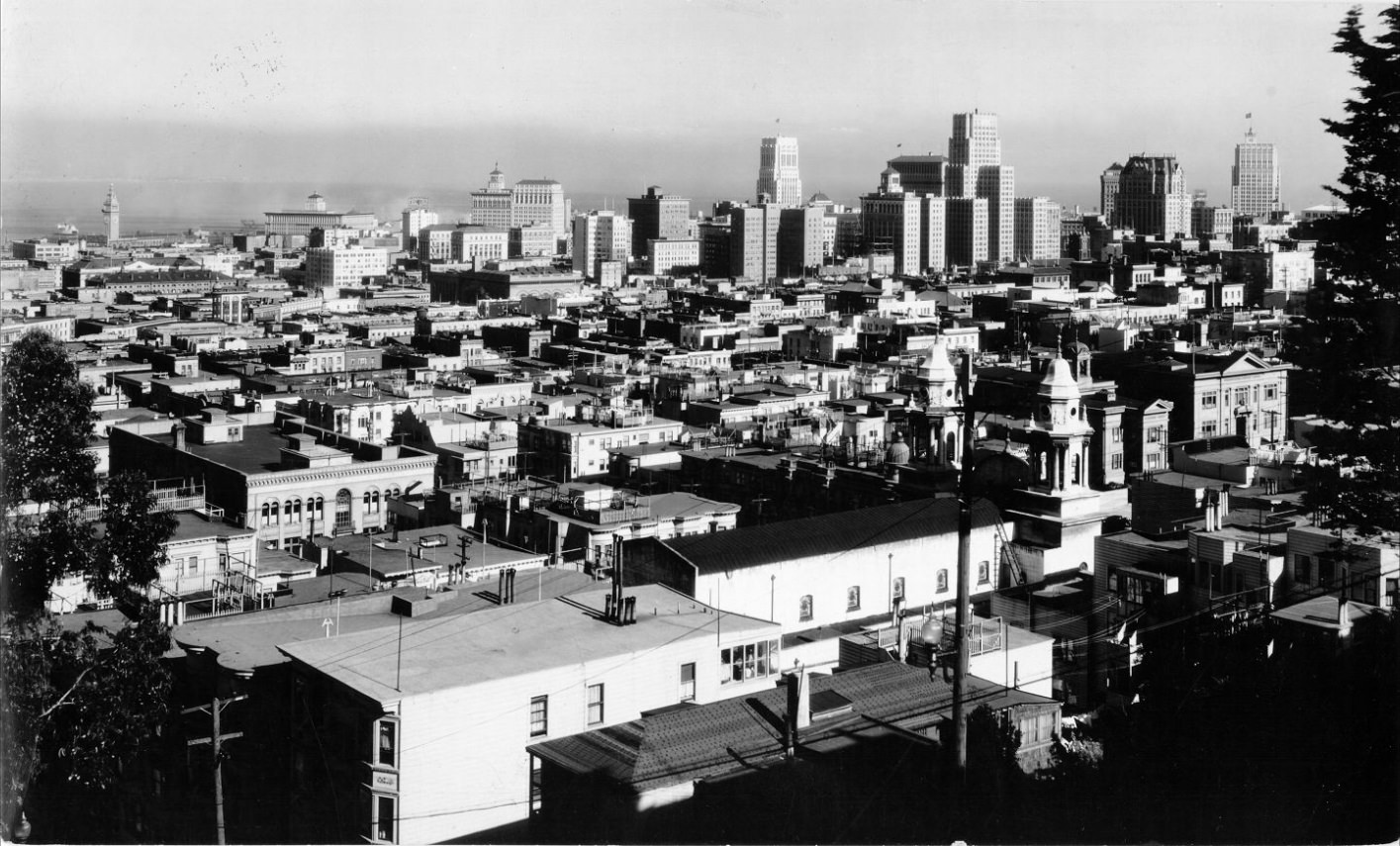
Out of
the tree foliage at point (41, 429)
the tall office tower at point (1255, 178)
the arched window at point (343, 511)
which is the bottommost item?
the arched window at point (343, 511)

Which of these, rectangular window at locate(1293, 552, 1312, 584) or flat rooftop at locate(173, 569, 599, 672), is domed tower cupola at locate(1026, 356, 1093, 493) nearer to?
rectangular window at locate(1293, 552, 1312, 584)

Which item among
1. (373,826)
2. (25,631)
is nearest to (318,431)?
(373,826)

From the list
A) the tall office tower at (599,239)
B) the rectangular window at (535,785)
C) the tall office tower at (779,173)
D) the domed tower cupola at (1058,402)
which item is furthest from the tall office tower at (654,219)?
the rectangular window at (535,785)

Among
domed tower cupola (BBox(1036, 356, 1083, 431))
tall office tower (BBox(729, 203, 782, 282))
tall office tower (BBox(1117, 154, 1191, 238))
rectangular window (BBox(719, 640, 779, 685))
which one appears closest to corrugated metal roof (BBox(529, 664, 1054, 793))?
rectangular window (BBox(719, 640, 779, 685))

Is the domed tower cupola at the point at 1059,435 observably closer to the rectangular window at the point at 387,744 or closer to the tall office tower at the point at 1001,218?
the rectangular window at the point at 387,744

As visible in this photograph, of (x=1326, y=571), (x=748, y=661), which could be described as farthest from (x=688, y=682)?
(x=1326, y=571)

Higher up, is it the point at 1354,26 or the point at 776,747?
the point at 1354,26

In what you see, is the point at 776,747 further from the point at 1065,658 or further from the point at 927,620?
the point at 1065,658
